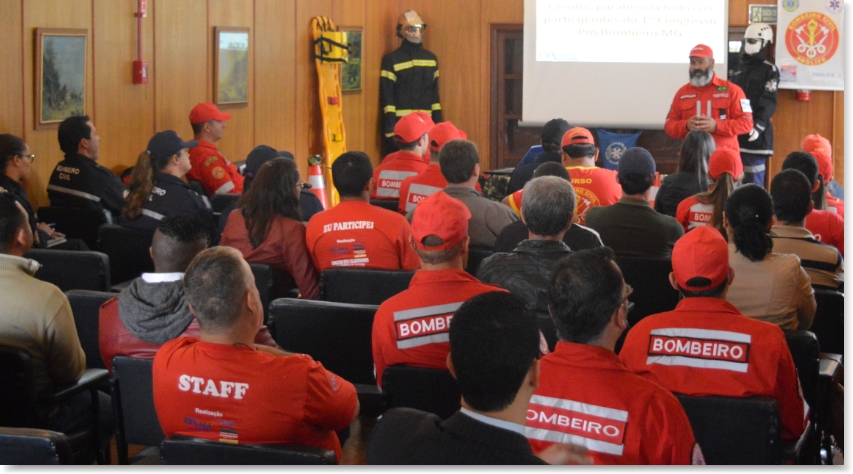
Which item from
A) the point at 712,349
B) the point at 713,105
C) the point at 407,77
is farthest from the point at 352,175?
the point at 407,77

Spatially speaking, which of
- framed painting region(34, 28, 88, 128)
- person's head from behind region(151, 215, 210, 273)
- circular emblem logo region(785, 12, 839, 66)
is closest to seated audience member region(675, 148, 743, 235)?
person's head from behind region(151, 215, 210, 273)

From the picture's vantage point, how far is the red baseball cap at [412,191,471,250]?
2.90 m

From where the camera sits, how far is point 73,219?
15.6 ft

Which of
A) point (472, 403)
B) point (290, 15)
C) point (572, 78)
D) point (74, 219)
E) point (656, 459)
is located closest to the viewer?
point (472, 403)

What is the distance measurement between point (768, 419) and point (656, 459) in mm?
452

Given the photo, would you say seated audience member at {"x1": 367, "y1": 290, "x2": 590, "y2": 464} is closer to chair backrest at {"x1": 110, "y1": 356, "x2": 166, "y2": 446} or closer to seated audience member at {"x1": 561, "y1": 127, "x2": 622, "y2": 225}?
chair backrest at {"x1": 110, "y1": 356, "x2": 166, "y2": 446}

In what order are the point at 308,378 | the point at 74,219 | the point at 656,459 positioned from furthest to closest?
1. the point at 74,219
2. the point at 308,378
3. the point at 656,459

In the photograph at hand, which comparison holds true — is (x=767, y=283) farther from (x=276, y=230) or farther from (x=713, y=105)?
(x=713, y=105)

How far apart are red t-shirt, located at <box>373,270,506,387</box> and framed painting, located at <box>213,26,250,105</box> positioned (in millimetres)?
4643

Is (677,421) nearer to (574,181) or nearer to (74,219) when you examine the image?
(574,181)

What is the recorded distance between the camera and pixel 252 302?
2.29 metres

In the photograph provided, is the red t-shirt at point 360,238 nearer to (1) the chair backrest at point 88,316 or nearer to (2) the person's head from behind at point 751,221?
(1) the chair backrest at point 88,316

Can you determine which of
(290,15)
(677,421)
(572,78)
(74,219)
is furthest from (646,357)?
(572,78)

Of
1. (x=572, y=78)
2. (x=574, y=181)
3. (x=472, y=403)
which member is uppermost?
(x=572, y=78)
